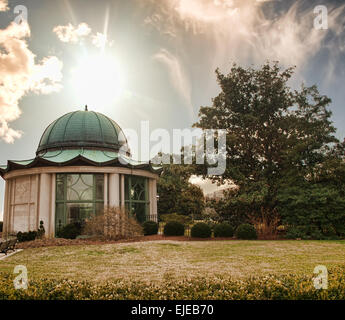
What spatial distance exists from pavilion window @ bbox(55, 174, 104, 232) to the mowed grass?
23.0 ft

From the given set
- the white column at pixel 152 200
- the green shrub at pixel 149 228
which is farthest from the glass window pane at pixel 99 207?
the white column at pixel 152 200

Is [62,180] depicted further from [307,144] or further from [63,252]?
[307,144]

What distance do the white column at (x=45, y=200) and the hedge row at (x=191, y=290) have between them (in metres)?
15.5

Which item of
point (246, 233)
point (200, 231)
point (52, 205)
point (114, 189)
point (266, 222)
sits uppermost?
point (114, 189)

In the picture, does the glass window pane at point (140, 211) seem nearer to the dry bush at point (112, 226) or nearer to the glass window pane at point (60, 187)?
the dry bush at point (112, 226)

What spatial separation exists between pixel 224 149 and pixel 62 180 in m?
11.5

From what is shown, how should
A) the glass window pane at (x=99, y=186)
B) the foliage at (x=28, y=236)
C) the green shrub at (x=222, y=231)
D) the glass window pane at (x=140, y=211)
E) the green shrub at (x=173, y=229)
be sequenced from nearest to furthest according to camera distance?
1. the foliage at (x=28, y=236)
2. the green shrub at (x=222, y=231)
3. the green shrub at (x=173, y=229)
4. the glass window pane at (x=99, y=186)
5. the glass window pane at (x=140, y=211)

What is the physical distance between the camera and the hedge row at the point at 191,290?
5223 mm

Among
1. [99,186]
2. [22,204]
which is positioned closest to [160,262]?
[99,186]

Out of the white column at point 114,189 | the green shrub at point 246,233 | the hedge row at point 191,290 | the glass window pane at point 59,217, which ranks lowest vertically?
the green shrub at point 246,233

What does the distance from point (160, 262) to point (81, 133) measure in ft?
55.2

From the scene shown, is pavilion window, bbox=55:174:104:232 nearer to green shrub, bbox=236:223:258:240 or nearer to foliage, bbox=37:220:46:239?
foliage, bbox=37:220:46:239

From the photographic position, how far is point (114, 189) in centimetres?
2155

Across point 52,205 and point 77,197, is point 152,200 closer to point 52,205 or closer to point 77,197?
point 77,197
